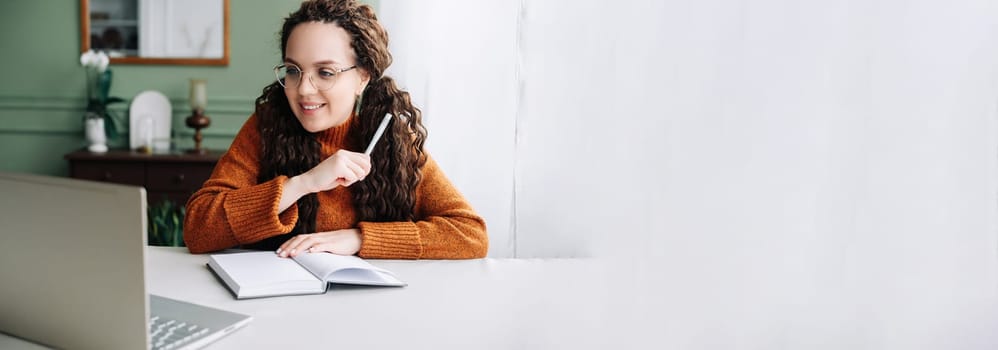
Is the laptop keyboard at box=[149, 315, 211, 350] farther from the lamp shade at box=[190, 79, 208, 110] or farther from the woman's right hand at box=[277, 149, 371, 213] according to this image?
the lamp shade at box=[190, 79, 208, 110]

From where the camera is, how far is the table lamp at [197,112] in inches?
133

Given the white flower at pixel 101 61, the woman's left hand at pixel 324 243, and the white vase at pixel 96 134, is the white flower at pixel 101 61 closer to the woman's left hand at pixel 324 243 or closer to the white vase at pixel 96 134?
the white vase at pixel 96 134

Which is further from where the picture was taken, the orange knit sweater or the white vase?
the white vase

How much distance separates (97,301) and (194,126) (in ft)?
9.40

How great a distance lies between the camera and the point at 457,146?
2.36 m

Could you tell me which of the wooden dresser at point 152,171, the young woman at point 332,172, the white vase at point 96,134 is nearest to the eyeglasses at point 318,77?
the young woman at point 332,172

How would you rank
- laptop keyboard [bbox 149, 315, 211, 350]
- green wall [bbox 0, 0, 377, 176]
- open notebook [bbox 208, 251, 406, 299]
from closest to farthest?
laptop keyboard [bbox 149, 315, 211, 350], open notebook [bbox 208, 251, 406, 299], green wall [bbox 0, 0, 377, 176]

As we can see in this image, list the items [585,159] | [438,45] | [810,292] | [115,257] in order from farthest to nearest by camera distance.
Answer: [438,45], [585,159], [810,292], [115,257]

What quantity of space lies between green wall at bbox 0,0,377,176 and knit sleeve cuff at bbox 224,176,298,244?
2.32 metres

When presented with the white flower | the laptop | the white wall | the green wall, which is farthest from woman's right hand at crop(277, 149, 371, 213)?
the white flower

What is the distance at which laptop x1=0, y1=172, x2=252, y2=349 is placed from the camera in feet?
2.19

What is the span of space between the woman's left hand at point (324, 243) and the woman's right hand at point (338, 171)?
0.29 feet

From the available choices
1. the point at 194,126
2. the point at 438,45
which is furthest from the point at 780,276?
the point at 194,126

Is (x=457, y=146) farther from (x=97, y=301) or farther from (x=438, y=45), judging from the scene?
(x=97, y=301)
